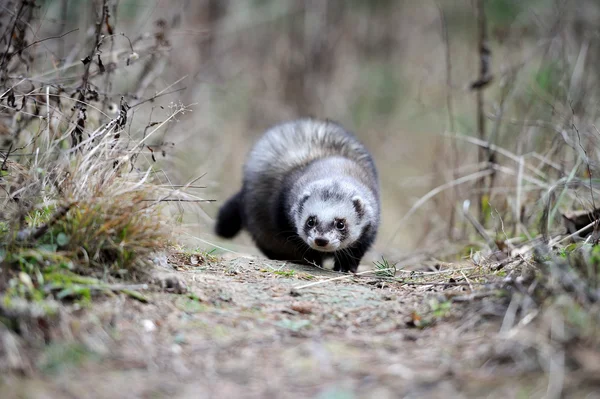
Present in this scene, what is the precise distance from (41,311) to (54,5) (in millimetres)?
8992

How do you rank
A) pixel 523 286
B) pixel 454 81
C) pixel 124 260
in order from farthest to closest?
pixel 454 81
pixel 124 260
pixel 523 286

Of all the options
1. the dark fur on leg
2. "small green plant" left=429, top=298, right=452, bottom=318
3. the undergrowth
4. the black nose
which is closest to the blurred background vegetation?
the dark fur on leg

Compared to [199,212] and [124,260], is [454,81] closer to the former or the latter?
[199,212]

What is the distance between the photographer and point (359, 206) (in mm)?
6488

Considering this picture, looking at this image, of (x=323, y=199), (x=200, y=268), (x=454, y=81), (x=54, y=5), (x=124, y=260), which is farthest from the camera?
(x=454, y=81)

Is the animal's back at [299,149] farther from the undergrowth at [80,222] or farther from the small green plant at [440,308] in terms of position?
the small green plant at [440,308]

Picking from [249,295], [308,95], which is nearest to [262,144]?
[249,295]

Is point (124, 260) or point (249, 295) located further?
point (249, 295)

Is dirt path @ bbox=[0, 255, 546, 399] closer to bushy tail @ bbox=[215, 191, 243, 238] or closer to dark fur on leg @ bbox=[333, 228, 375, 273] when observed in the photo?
dark fur on leg @ bbox=[333, 228, 375, 273]

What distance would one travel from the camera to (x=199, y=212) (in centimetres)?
546

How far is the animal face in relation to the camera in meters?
6.23

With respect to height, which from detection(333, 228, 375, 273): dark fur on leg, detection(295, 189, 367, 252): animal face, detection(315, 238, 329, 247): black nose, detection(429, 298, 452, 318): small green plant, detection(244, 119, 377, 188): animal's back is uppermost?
detection(244, 119, 377, 188): animal's back

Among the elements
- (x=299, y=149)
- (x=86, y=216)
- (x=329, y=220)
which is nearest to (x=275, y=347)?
(x=86, y=216)

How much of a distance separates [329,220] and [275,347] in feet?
9.65
